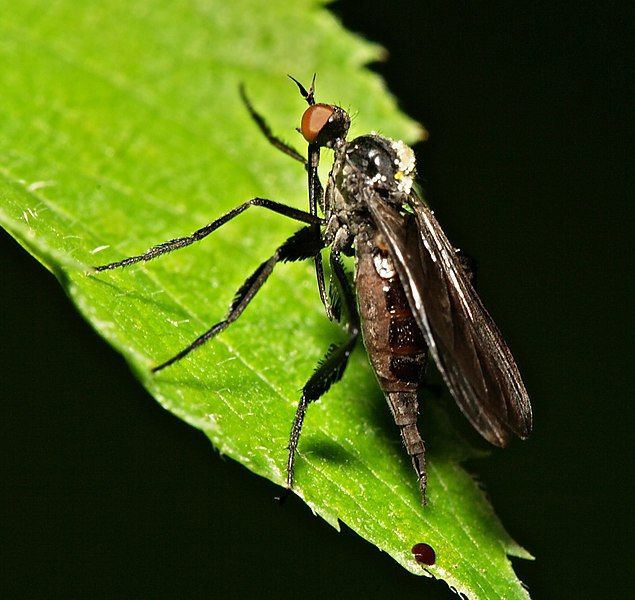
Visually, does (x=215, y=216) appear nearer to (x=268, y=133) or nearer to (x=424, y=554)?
(x=268, y=133)

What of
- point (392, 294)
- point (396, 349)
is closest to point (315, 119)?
point (392, 294)

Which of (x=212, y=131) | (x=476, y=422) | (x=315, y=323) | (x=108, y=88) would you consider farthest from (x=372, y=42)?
(x=476, y=422)

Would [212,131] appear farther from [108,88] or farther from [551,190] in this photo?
[551,190]

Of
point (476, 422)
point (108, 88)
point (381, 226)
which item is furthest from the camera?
point (108, 88)

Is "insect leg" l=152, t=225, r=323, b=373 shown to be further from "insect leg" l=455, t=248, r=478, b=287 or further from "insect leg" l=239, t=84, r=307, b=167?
"insect leg" l=239, t=84, r=307, b=167

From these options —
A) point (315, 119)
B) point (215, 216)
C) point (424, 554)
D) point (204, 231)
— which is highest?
point (315, 119)

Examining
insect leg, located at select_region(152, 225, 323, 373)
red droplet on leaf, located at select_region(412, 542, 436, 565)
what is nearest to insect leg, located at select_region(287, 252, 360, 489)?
insect leg, located at select_region(152, 225, 323, 373)
